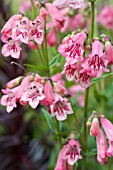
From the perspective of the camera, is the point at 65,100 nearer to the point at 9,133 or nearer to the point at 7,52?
the point at 7,52

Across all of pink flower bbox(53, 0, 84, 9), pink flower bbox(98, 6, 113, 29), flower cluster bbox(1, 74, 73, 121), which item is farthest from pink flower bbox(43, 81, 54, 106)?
pink flower bbox(98, 6, 113, 29)

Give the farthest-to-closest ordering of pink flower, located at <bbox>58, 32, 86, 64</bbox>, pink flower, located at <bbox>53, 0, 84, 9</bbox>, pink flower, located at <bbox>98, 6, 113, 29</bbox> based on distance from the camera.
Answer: pink flower, located at <bbox>98, 6, 113, 29</bbox> → pink flower, located at <bbox>53, 0, 84, 9</bbox> → pink flower, located at <bbox>58, 32, 86, 64</bbox>

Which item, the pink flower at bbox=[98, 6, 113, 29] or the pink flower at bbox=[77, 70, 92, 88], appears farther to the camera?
the pink flower at bbox=[98, 6, 113, 29]

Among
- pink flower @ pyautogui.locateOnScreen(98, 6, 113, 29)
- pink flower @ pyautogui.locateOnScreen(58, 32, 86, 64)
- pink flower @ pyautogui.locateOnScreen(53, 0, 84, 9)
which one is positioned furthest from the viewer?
pink flower @ pyautogui.locateOnScreen(98, 6, 113, 29)

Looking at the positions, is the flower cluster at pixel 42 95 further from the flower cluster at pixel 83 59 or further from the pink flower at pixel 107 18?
the pink flower at pixel 107 18

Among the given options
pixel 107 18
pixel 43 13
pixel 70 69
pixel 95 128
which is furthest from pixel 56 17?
pixel 107 18

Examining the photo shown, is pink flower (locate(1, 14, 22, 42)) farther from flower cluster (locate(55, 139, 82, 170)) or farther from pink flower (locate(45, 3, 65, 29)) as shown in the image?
flower cluster (locate(55, 139, 82, 170))
